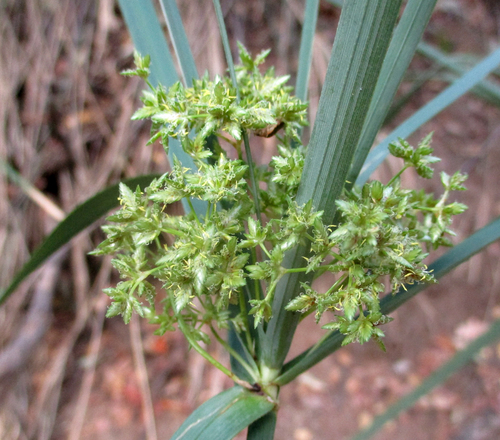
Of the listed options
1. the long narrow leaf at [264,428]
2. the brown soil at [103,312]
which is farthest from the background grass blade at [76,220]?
the brown soil at [103,312]

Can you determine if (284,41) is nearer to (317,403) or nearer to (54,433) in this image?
(317,403)

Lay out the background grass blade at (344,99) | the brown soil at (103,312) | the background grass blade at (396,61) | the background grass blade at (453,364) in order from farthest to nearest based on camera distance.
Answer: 1. the brown soil at (103,312)
2. the background grass blade at (453,364)
3. the background grass blade at (396,61)
4. the background grass blade at (344,99)

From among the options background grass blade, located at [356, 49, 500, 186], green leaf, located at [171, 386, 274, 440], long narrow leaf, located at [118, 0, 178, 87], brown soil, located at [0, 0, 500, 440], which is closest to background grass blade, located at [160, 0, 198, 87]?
long narrow leaf, located at [118, 0, 178, 87]

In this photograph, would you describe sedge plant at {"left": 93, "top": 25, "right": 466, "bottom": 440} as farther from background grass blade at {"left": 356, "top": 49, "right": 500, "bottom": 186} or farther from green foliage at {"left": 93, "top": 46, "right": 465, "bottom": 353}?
background grass blade at {"left": 356, "top": 49, "right": 500, "bottom": 186}

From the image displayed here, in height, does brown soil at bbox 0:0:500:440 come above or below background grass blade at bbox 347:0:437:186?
below

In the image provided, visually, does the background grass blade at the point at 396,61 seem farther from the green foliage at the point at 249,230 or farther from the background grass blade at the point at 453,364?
the background grass blade at the point at 453,364

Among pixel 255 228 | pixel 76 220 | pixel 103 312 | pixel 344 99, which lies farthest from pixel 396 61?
pixel 103 312
